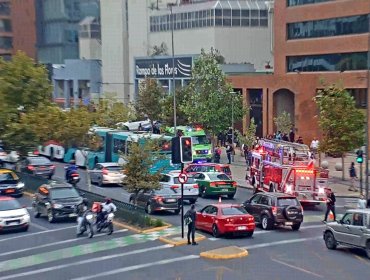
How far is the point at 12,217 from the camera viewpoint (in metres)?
32.3

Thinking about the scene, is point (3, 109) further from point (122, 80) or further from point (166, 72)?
point (122, 80)

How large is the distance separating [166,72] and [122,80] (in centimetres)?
1735

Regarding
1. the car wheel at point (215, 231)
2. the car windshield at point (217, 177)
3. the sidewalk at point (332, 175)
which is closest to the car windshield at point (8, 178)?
the car windshield at point (217, 177)

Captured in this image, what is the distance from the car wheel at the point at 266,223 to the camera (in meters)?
31.6

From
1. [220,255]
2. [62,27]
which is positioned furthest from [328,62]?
[62,27]

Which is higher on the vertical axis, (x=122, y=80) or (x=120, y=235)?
(x=122, y=80)

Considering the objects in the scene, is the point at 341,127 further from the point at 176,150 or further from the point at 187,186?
the point at 176,150

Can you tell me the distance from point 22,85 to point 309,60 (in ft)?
82.5

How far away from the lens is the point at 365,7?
5922 centimetres

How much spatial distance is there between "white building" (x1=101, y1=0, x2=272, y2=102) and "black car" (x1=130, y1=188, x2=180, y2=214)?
50.3 meters

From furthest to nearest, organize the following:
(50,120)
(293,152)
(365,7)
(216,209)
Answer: (365,7) < (50,120) < (293,152) < (216,209)

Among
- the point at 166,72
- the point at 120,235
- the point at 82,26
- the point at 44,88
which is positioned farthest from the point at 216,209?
the point at 82,26

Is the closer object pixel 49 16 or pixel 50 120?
pixel 50 120

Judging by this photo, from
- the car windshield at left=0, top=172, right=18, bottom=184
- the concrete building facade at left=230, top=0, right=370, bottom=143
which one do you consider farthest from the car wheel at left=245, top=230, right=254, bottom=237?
the concrete building facade at left=230, top=0, right=370, bottom=143
